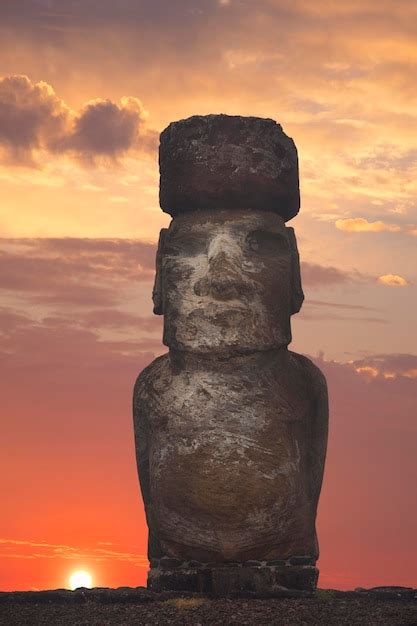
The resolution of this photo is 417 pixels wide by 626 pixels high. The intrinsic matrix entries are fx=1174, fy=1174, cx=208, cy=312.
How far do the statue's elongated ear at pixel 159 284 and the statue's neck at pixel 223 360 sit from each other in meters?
0.64

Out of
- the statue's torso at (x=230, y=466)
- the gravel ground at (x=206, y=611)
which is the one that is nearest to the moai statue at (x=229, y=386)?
the statue's torso at (x=230, y=466)

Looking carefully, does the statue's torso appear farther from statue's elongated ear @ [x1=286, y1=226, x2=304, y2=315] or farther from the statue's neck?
statue's elongated ear @ [x1=286, y1=226, x2=304, y2=315]

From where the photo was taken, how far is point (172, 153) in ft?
40.9

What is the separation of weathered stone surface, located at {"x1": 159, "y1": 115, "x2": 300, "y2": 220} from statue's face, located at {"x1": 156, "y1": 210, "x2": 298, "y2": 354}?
0.17m

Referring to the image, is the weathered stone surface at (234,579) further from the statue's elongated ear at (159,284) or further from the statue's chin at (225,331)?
the statue's elongated ear at (159,284)

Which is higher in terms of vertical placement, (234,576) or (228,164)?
(228,164)

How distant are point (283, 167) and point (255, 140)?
0.42m

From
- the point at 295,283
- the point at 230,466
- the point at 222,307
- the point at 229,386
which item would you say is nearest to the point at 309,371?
the point at 295,283

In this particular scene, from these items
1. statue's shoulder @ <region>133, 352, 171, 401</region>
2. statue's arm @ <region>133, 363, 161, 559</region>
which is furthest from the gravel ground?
statue's shoulder @ <region>133, 352, 171, 401</region>

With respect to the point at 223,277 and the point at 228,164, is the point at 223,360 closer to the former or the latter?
the point at 223,277

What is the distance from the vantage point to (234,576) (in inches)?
459

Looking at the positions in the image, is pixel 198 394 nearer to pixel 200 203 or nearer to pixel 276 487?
pixel 276 487

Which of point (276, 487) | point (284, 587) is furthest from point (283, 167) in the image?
point (284, 587)

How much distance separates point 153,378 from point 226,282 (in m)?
1.39
